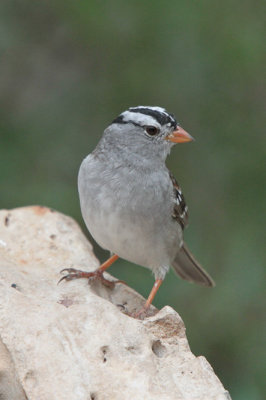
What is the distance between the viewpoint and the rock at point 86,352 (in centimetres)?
284

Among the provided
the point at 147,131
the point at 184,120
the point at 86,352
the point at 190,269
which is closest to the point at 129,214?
the point at 147,131

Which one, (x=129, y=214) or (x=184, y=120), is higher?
(x=184, y=120)

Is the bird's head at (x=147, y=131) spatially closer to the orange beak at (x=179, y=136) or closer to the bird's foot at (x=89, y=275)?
the orange beak at (x=179, y=136)

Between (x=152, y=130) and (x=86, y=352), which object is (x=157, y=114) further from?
(x=86, y=352)

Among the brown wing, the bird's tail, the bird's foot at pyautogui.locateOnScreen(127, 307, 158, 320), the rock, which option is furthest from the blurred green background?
the rock

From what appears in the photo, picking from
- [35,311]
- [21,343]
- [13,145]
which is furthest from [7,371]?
[13,145]

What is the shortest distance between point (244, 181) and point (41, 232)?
69.4 inches

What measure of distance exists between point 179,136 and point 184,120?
1.36m

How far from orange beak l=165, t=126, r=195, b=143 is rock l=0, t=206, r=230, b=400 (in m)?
1.24

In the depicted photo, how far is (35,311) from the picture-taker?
3.15 metres

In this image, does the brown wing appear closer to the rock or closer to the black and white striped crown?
the black and white striped crown

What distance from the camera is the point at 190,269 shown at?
16.9ft

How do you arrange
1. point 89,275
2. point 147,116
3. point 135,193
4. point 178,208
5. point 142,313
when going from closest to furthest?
point 142,313
point 89,275
point 135,193
point 147,116
point 178,208

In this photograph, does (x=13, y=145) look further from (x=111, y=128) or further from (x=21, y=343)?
(x=21, y=343)
